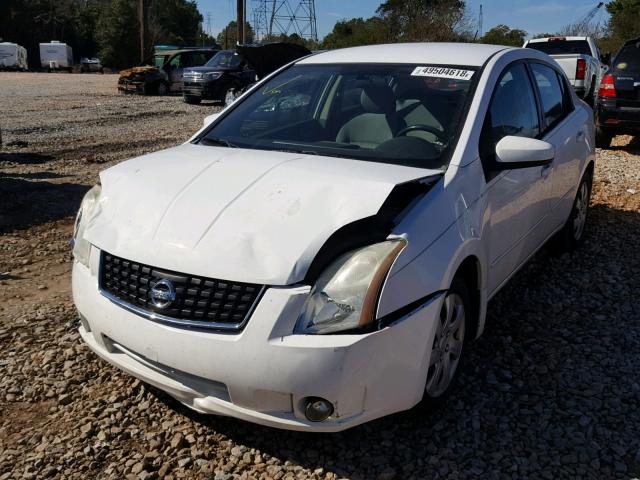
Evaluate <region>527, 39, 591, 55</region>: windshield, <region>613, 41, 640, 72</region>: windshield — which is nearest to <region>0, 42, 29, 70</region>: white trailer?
<region>527, 39, 591, 55</region>: windshield

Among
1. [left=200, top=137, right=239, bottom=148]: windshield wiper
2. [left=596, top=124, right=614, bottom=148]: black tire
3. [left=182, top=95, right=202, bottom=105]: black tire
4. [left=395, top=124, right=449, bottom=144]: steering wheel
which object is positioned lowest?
[left=182, top=95, right=202, bottom=105]: black tire

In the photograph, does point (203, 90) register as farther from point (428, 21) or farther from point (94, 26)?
point (94, 26)

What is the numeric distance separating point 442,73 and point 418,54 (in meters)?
0.31

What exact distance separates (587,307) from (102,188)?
3.20m

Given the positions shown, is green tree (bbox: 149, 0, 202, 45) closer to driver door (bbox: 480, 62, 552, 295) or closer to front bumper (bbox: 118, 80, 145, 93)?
front bumper (bbox: 118, 80, 145, 93)

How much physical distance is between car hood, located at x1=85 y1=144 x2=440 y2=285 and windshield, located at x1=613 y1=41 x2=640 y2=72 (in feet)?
27.2

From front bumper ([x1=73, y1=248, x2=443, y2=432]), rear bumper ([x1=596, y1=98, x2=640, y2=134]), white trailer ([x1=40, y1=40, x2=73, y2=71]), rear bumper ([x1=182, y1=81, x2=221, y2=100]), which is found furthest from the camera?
white trailer ([x1=40, y1=40, x2=73, y2=71])

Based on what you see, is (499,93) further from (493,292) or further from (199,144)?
(199,144)

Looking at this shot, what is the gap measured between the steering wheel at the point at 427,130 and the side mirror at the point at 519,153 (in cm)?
28

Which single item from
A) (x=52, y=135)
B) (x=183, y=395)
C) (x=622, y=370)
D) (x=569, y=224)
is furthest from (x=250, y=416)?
(x=52, y=135)

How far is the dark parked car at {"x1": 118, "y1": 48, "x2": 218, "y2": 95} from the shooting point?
2325 centimetres

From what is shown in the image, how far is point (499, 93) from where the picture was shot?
3512 millimetres

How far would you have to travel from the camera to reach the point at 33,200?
6973 mm

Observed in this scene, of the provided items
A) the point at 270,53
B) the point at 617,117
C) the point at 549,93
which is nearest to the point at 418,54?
the point at 549,93
